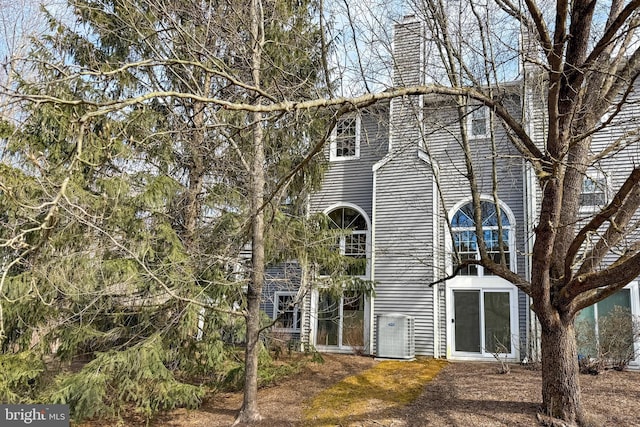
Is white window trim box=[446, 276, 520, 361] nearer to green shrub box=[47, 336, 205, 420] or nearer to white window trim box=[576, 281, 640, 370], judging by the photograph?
white window trim box=[576, 281, 640, 370]

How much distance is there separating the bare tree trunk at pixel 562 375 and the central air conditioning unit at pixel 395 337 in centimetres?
519

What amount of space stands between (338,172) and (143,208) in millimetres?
7022

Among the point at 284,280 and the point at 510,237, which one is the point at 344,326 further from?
the point at 284,280

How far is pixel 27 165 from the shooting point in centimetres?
716

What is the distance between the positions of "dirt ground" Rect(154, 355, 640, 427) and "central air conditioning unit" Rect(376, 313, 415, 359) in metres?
1.42

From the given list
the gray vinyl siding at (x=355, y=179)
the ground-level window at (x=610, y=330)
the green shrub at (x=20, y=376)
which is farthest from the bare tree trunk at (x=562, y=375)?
the gray vinyl siding at (x=355, y=179)

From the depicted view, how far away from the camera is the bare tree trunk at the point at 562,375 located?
5.71 meters

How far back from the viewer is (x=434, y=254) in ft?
37.6

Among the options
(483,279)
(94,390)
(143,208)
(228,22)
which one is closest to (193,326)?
(94,390)

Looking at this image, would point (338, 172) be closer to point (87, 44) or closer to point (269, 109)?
point (87, 44)

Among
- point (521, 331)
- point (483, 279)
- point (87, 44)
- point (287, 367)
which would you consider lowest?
point (287, 367)

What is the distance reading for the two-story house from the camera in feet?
35.9

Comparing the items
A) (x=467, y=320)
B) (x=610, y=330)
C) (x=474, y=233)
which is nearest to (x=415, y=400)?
(x=467, y=320)

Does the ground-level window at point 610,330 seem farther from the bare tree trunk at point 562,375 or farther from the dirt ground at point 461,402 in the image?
the bare tree trunk at point 562,375
